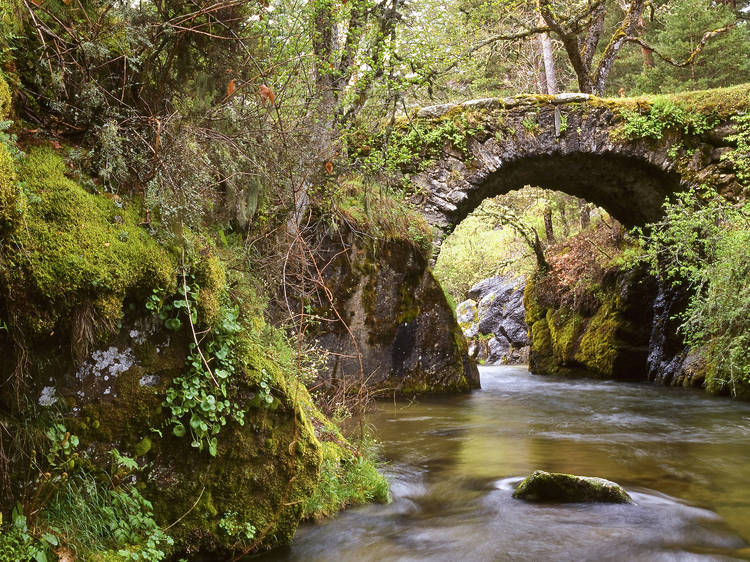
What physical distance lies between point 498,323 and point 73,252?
70.0 feet

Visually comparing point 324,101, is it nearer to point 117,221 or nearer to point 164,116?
point 164,116

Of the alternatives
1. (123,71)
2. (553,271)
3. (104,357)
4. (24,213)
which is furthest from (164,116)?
(553,271)

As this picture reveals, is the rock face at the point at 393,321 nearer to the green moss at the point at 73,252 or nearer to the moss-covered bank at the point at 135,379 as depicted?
the moss-covered bank at the point at 135,379

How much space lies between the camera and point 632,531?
3.49 m

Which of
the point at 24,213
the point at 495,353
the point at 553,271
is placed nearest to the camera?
the point at 24,213

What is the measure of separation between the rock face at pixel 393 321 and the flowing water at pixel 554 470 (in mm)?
826

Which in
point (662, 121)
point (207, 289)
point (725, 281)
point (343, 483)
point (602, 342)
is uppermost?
point (662, 121)

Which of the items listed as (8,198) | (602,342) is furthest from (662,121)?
(8,198)

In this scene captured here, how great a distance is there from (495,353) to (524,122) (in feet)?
41.9

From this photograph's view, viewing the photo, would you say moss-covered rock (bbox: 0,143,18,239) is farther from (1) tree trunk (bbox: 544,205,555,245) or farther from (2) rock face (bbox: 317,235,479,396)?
(1) tree trunk (bbox: 544,205,555,245)

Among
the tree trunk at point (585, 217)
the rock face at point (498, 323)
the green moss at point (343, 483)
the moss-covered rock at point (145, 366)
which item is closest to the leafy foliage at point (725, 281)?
the green moss at point (343, 483)

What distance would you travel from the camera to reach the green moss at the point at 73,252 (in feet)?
7.13

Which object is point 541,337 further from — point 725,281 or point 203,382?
point 203,382

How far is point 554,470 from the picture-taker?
492 centimetres
